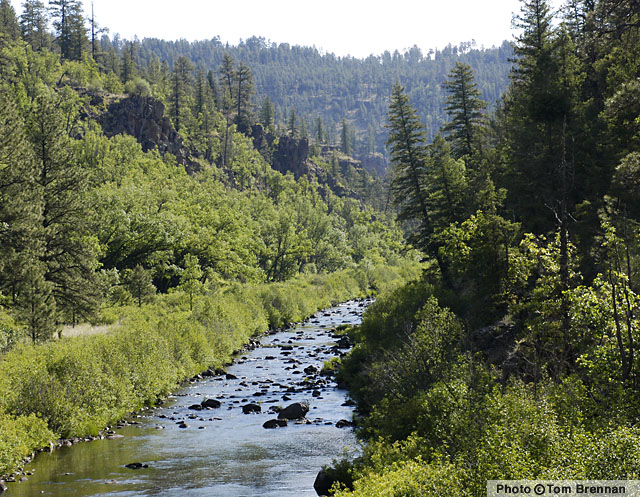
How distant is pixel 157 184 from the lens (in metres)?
85.0

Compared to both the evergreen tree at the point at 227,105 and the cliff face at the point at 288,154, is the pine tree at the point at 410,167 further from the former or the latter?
the cliff face at the point at 288,154

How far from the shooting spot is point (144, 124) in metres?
119

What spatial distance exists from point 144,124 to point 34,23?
179 ft

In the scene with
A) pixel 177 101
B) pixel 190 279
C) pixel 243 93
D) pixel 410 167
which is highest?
pixel 243 93

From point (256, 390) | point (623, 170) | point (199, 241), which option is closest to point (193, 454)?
point (256, 390)

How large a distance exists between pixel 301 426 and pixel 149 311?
23392 mm

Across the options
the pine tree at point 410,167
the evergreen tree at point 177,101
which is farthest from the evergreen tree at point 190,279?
the evergreen tree at point 177,101

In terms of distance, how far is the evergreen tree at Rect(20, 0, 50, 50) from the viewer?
140m

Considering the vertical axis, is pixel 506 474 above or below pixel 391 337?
above

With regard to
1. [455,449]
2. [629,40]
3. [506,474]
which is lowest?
[455,449]

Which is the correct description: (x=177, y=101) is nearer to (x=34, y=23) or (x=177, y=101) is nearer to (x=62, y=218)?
(x=34, y=23)

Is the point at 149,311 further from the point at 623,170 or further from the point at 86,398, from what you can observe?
the point at 623,170

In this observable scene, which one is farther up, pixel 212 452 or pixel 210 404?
pixel 212 452

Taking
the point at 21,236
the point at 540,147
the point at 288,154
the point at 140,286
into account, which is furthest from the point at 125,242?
the point at 288,154
